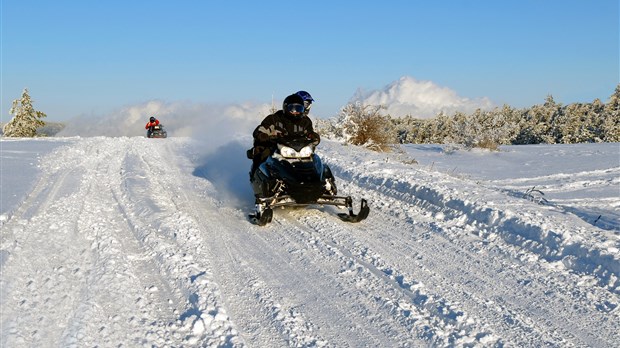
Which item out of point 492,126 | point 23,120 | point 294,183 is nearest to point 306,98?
point 294,183

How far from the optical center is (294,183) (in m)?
7.85

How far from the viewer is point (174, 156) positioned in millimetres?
16000

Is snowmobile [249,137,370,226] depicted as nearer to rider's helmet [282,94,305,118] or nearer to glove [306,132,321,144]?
glove [306,132,321,144]

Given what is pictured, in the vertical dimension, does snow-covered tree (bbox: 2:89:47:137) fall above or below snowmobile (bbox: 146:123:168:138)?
below

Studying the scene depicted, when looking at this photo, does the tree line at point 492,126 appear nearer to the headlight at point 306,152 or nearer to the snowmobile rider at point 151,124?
the headlight at point 306,152

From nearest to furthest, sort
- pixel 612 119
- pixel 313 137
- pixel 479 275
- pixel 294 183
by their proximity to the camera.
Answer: pixel 479 275
pixel 294 183
pixel 313 137
pixel 612 119

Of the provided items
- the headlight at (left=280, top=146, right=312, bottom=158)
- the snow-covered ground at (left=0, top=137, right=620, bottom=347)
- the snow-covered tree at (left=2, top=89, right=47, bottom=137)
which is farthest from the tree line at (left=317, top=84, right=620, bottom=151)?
the snow-covered tree at (left=2, top=89, right=47, bottom=137)

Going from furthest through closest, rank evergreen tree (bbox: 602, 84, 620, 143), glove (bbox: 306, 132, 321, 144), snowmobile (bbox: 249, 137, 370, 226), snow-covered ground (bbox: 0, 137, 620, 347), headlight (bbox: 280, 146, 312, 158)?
1. evergreen tree (bbox: 602, 84, 620, 143)
2. glove (bbox: 306, 132, 321, 144)
3. headlight (bbox: 280, 146, 312, 158)
4. snowmobile (bbox: 249, 137, 370, 226)
5. snow-covered ground (bbox: 0, 137, 620, 347)

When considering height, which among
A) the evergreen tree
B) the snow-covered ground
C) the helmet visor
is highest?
the helmet visor

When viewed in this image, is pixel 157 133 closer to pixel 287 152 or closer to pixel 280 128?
pixel 280 128

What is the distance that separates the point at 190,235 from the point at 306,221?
175 cm

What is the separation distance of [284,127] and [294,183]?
1.70m

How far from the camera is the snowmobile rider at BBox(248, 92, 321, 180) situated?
9086mm

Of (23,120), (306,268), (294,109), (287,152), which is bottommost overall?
(23,120)
